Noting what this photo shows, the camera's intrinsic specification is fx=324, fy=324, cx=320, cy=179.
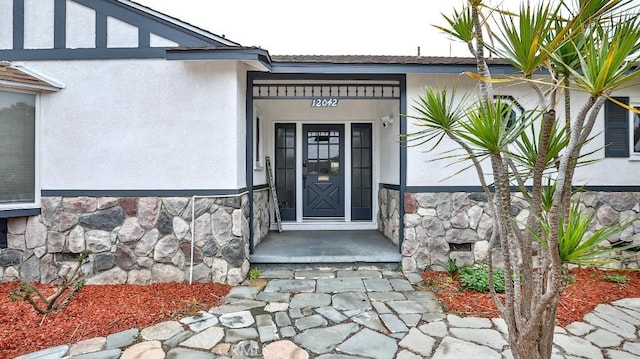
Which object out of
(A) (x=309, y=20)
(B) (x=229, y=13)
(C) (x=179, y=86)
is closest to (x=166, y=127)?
(C) (x=179, y=86)

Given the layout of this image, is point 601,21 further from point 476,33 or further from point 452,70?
point 452,70

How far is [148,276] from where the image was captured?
3.90 m

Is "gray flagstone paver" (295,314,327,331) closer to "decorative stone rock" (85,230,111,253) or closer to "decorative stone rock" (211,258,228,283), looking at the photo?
"decorative stone rock" (211,258,228,283)

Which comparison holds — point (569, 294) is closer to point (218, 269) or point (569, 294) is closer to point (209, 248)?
point (218, 269)

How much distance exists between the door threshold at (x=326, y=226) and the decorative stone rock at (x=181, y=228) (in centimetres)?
245

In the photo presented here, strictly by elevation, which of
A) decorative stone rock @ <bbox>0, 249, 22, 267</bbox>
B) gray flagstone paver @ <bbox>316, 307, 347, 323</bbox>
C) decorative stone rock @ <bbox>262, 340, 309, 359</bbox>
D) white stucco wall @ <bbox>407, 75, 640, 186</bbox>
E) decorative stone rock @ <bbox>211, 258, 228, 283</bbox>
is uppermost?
white stucco wall @ <bbox>407, 75, 640, 186</bbox>

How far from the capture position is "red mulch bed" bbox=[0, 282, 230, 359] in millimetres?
2652

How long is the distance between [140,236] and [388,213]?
12.0 ft

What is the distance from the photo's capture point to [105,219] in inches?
153

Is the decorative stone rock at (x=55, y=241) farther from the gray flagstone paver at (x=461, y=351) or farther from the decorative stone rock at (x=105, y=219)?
the gray flagstone paver at (x=461, y=351)

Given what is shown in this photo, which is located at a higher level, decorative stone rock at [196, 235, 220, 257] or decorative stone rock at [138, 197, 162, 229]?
decorative stone rock at [138, 197, 162, 229]

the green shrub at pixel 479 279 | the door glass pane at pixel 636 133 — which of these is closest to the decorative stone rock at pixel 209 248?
the green shrub at pixel 479 279

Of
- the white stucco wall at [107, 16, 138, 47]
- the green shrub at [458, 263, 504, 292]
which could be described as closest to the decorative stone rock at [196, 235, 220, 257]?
the white stucco wall at [107, 16, 138, 47]

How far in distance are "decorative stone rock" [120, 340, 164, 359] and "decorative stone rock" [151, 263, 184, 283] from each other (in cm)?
136
